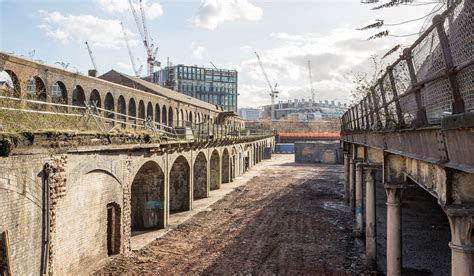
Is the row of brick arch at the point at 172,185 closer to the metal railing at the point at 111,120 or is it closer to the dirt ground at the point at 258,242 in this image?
the dirt ground at the point at 258,242

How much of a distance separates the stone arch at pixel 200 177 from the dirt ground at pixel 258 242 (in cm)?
194

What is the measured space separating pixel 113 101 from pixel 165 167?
259 inches

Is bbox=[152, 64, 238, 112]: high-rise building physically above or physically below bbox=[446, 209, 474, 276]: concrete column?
above

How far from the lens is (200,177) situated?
28.2 meters

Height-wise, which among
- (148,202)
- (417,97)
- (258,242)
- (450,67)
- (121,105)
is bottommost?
(258,242)

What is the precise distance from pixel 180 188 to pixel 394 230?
54.6 feet

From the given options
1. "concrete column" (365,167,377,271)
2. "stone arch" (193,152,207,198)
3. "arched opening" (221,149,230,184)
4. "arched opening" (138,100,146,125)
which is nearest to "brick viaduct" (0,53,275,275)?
"arched opening" (138,100,146,125)

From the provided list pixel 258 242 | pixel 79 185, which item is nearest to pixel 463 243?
pixel 79 185

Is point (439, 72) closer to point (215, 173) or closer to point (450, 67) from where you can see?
point (450, 67)

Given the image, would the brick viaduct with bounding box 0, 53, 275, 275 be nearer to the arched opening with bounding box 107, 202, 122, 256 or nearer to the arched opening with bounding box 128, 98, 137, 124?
the arched opening with bounding box 107, 202, 122, 256

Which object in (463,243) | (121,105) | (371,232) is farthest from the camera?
(121,105)

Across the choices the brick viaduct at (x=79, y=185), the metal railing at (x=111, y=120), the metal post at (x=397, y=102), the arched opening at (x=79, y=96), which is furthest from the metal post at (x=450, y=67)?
the arched opening at (x=79, y=96)

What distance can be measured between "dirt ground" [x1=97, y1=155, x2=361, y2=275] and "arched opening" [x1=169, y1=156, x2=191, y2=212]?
1.76 metres

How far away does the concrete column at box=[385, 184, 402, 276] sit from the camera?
8.60 m
